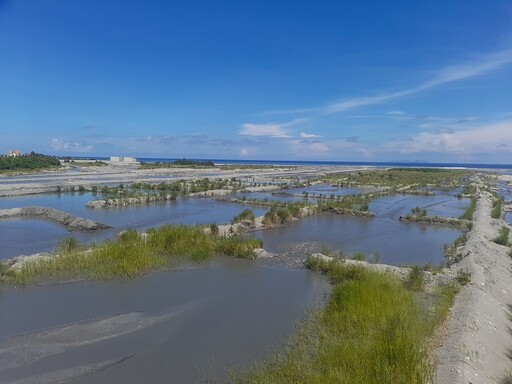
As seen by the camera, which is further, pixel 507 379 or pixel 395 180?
pixel 395 180

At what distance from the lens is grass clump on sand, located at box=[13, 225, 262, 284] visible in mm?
11031

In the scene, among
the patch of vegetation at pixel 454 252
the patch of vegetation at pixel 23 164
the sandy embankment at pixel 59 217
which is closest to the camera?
the patch of vegetation at pixel 454 252

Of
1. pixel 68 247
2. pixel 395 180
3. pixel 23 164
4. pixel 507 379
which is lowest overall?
pixel 395 180

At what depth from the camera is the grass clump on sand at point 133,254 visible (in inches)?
434

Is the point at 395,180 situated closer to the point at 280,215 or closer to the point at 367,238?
the point at 280,215

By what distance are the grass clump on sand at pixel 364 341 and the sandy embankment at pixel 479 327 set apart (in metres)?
0.28

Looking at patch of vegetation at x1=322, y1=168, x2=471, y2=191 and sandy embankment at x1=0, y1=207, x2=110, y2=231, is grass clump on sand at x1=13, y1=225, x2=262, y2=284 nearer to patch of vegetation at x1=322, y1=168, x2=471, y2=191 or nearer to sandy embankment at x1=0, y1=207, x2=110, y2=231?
sandy embankment at x1=0, y1=207, x2=110, y2=231

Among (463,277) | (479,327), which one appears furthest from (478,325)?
(463,277)

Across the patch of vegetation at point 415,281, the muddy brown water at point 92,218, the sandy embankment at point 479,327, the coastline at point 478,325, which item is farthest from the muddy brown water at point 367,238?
the muddy brown water at point 92,218

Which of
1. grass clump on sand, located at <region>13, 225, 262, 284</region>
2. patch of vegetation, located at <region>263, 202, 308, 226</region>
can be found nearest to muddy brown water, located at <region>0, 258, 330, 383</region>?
grass clump on sand, located at <region>13, 225, 262, 284</region>

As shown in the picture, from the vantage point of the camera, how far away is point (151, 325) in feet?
27.3

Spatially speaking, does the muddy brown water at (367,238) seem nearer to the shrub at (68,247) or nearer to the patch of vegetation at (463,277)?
the patch of vegetation at (463,277)

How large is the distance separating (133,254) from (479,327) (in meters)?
8.77

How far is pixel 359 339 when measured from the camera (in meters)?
6.59
